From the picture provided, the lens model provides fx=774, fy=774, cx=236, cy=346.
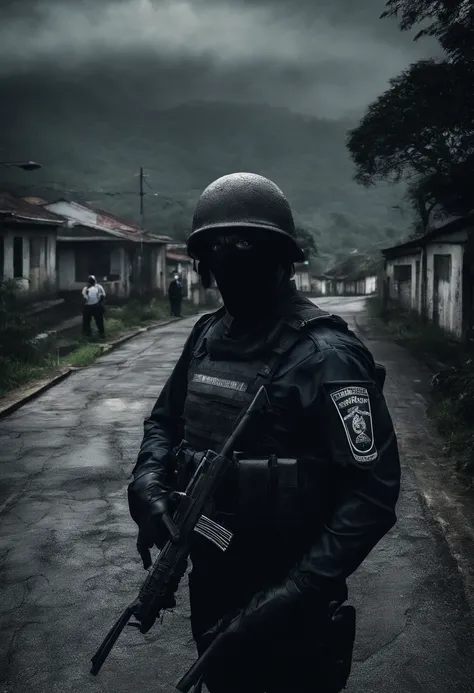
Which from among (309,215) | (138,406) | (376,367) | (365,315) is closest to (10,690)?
(376,367)

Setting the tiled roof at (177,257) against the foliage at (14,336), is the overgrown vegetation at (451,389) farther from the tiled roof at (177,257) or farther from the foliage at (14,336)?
the tiled roof at (177,257)

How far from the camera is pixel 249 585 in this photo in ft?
7.75

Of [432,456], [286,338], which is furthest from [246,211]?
[432,456]

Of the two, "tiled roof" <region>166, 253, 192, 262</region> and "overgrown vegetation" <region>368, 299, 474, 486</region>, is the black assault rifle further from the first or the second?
"tiled roof" <region>166, 253, 192, 262</region>

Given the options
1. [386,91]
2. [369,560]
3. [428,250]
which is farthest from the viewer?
[428,250]

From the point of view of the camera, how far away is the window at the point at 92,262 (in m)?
36.7

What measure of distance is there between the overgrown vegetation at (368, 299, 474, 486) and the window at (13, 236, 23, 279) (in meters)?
14.3

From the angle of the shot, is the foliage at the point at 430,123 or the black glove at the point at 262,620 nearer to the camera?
the black glove at the point at 262,620

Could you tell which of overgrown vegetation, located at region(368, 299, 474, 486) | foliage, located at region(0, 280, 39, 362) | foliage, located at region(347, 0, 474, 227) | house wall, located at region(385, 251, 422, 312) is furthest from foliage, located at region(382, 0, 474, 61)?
house wall, located at region(385, 251, 422, 312)

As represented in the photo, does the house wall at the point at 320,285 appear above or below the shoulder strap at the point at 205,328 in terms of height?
above

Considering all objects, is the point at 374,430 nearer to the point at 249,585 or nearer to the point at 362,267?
the point at 249,585

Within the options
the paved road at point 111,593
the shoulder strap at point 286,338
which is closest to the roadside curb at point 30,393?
the paved road at point 111,593

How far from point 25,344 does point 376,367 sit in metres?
14.3

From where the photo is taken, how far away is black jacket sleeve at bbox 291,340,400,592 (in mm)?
2016
